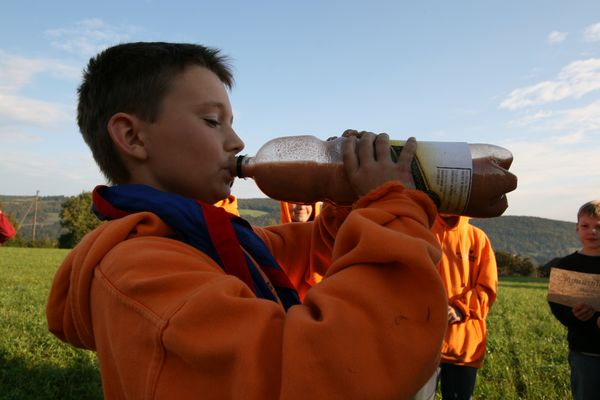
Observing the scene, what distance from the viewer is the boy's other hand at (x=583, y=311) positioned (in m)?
4.12

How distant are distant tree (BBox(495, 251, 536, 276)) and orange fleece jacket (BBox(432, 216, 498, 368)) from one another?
64.4m

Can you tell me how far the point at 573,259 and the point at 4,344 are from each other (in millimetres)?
6705

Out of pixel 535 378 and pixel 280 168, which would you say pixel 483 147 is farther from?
pixel 535 378

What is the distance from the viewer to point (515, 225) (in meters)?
157

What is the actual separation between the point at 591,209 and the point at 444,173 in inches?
152

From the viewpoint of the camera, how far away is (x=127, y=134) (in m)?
1.64

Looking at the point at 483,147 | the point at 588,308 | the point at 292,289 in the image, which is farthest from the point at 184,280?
the point at 588,308

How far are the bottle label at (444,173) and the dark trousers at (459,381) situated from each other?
3.13 metres

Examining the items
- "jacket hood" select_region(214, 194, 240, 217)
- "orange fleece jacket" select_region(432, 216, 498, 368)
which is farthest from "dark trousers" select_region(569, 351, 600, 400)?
"jacket hood" select_region(214, 194, 240, 217)

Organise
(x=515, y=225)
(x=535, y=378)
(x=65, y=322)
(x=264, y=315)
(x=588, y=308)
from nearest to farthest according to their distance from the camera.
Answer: (x=264, y=315) → (x=65, y=322) → (x=588, y=308) → (x=535, y=378) → (x=515, y=225)

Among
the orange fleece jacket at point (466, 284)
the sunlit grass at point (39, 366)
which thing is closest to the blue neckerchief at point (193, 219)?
the orange fleece jacket at point (466, 284)

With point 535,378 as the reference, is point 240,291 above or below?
above

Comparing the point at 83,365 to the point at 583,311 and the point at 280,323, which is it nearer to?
the point at 583,311

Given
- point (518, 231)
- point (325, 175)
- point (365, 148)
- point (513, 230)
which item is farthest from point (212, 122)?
point (518, 231)
